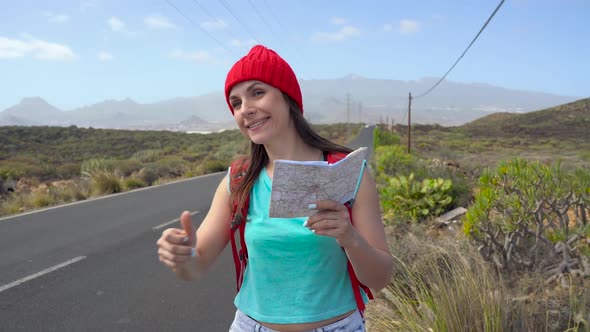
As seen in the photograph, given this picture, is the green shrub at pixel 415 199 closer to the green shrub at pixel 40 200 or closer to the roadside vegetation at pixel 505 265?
the roadside vegetation at pixel 505 265

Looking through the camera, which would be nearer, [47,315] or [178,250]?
[178,250]

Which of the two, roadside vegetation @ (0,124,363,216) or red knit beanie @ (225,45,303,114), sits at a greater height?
red knit beanie @ (225,45,303,114)

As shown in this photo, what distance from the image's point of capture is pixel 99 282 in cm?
517

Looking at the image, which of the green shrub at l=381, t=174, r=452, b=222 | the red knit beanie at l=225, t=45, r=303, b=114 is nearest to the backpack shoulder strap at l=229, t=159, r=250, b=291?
the red knit beanie at l=225, t=45, r=303, b=114

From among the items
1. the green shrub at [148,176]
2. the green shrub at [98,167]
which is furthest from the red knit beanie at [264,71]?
the green shrub at [148,176]

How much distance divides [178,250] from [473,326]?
1.60 metres

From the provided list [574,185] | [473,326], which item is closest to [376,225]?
[473,326]

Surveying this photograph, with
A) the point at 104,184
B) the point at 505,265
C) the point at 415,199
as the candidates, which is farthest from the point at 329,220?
the point at 104,184

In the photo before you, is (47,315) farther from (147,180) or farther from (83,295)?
(147,180)

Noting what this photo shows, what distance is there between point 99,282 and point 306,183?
4620 millimetres

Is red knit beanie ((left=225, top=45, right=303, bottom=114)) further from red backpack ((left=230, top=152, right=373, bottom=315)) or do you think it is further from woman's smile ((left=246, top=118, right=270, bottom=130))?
red backpack ((left=230, top=152, right=373, bottom=315))

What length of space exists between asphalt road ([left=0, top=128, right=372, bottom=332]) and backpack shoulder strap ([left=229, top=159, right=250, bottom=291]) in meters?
2.39

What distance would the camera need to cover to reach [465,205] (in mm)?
7965

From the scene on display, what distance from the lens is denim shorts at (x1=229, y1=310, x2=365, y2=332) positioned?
1.62m
